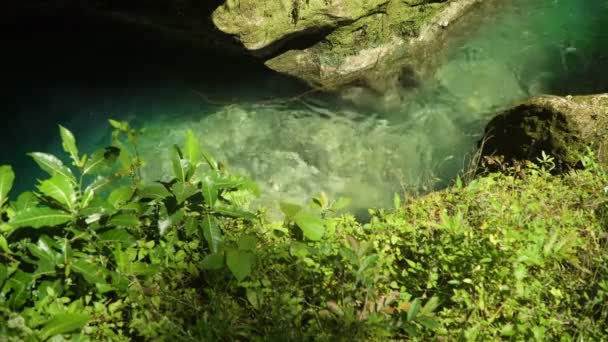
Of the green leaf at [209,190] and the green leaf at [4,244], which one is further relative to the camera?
the green leaf at [209,190]

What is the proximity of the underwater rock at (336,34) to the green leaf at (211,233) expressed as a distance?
4.44 meters

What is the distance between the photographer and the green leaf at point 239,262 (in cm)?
258

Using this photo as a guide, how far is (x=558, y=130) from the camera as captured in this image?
4.71 m

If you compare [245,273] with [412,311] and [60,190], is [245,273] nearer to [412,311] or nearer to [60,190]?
[412,311]

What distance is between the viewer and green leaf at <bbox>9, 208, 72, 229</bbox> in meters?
2.37

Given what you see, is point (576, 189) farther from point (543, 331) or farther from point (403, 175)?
point (403, 175)

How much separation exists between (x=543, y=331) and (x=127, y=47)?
6.98 meters

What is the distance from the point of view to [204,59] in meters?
7.46

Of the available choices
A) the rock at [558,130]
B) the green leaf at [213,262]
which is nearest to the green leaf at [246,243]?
the green leaf at [213,262]

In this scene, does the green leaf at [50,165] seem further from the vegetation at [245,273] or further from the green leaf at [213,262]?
the green leaf at [213,262]

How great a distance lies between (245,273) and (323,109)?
4.43 meters

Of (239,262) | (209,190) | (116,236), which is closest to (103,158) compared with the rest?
(116,236)

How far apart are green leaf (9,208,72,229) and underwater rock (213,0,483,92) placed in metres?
4.68

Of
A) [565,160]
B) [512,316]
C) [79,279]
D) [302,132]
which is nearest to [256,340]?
[79,279]
